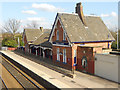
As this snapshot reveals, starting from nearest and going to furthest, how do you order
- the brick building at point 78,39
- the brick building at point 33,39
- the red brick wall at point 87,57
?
the red brick wall at point 87,57, the brick building at point 78,39, the brick building at point 33,39

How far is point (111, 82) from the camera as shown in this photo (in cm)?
1347

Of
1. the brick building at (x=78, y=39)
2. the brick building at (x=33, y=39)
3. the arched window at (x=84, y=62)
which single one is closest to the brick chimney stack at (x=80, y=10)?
the brick building at (x=78, y=39)

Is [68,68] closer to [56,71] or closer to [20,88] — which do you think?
[56,71]

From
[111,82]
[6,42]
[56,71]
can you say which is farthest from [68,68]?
[6,42]

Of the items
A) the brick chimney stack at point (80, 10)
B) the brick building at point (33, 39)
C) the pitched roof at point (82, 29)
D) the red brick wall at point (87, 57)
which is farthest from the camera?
the brick building at point (33, 39)

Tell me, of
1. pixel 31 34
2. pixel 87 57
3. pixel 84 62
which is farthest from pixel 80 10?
pixel 31 34

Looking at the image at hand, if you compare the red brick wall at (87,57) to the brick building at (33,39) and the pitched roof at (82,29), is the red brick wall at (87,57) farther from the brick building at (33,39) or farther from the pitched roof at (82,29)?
the brick building at (33,39)

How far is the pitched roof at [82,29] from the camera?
19.2 m

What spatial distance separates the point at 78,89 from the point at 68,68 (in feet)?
23.7

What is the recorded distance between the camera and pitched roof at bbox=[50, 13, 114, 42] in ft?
63.2

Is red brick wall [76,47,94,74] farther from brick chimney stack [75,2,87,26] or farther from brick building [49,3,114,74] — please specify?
brick chimney stack [75,2,87,26]

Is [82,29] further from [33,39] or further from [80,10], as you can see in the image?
[33,39]

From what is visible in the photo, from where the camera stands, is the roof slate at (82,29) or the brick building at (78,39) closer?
the brick building at (78,39)

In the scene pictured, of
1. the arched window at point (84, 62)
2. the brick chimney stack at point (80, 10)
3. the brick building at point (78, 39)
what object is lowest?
the arched window at point (84, 62)
